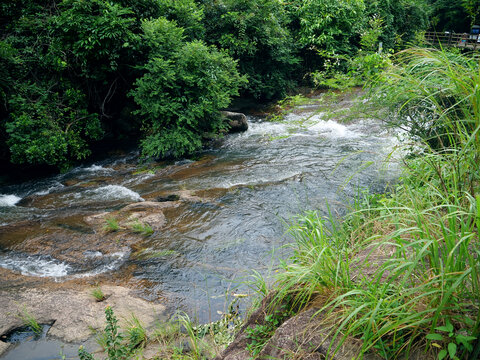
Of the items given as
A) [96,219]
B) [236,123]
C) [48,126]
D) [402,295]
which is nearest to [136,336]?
[402,295]

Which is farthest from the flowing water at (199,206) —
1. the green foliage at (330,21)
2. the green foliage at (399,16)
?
the green foliage at (399,16)

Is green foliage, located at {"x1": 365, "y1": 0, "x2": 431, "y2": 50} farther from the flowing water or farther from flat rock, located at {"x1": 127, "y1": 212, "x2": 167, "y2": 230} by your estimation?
flat rock, located at {"x1": 127, "y1": 212, "x2": 167, "y2": 230}

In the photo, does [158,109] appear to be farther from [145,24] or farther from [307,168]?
[307,168]

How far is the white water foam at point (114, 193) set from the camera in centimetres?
698

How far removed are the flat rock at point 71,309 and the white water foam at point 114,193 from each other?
2.98 meters

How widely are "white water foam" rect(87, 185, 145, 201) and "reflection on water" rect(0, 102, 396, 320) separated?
21 mm

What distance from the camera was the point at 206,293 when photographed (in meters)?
4.11

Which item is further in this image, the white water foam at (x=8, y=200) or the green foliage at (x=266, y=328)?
the white water foam at (x=8, y=200)

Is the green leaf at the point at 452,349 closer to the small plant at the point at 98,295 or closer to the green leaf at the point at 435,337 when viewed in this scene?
the green leaf at the point at 435,337

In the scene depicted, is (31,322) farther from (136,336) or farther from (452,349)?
(452,349)

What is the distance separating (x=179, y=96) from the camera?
29.2 ft

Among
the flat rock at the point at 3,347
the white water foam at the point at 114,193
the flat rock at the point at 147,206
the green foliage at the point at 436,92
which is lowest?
the flat rock at the point at 3,347

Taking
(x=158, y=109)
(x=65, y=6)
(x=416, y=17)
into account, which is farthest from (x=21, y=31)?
(x=416, y=17)

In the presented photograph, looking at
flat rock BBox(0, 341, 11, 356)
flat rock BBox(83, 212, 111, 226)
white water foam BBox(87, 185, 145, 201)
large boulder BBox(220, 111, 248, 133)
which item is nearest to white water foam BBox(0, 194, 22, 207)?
white water foam BBox(87, 185, 145, 201)
